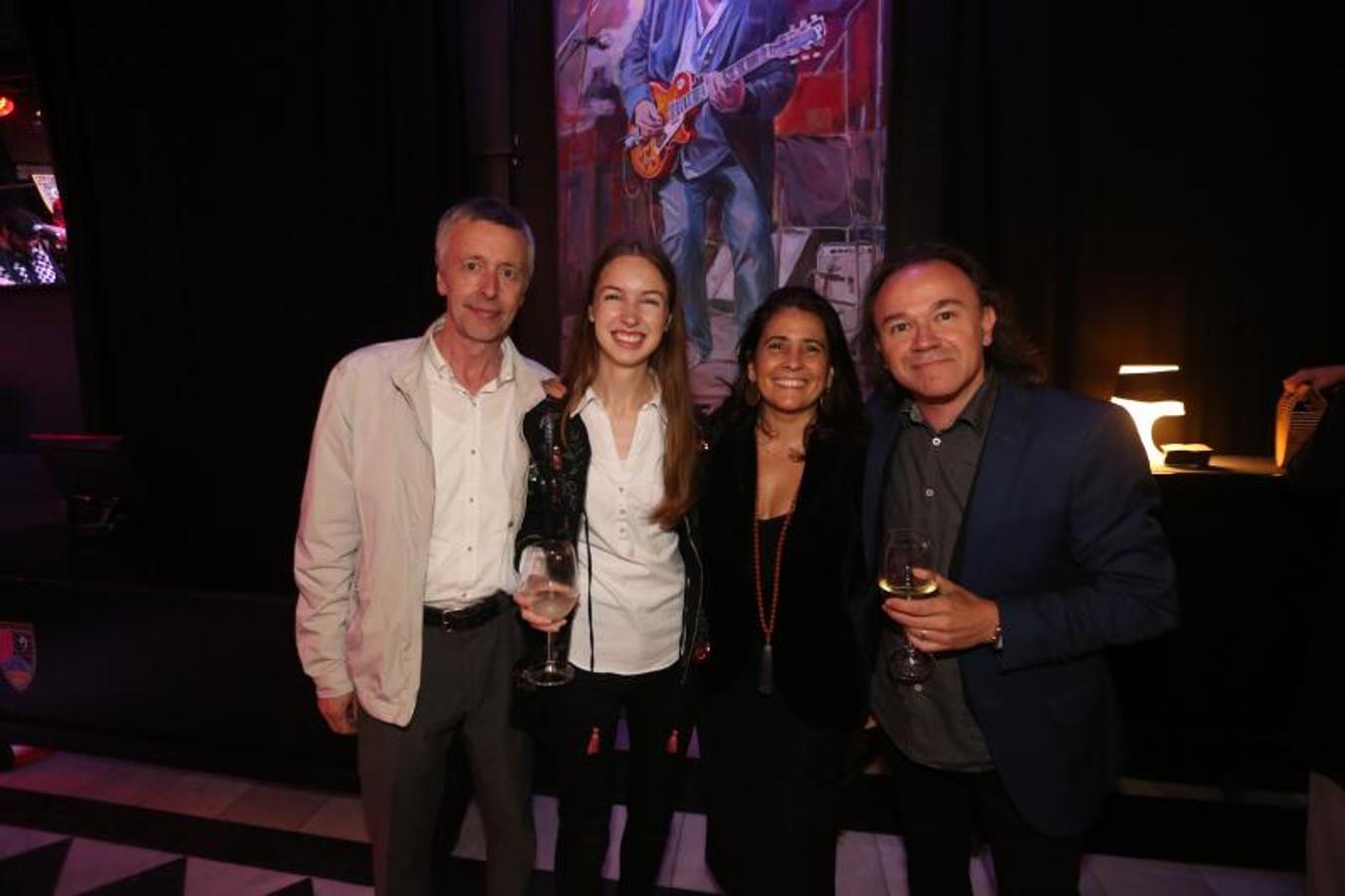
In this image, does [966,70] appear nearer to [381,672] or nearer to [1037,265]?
[1037,265]

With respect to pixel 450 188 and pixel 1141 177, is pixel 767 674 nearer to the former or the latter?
pixel 1141 177

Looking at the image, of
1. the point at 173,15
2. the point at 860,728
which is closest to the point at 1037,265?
the point at 860,728

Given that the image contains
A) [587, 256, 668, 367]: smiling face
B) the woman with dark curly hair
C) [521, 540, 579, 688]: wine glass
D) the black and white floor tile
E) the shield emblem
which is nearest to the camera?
[521, 540, 579, 688]: wine glass

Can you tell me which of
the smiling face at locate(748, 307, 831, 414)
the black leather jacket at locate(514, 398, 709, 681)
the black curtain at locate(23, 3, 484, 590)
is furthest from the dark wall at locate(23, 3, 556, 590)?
the smiling face at locate(748, 307, 831, 414)

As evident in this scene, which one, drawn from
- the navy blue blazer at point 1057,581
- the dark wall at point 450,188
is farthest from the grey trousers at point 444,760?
the dark wall at point 450,188

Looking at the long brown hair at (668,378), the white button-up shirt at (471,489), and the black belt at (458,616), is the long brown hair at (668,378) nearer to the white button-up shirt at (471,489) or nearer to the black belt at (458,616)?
the white button-up shirt at (471,489)

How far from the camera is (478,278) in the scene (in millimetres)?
1781

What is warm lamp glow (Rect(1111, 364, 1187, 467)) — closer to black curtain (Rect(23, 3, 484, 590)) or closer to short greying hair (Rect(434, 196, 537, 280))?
short greying hair (Rect(434, 196, 537, 280))

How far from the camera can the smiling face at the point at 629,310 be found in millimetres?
1752

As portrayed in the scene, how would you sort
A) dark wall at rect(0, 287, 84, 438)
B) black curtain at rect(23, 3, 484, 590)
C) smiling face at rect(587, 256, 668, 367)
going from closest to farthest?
smiling face at rect(587, 256, 668, 367), black curtain at rect(23, 3, 484, 590), dark wall at rect(0, 287, 84, 438)

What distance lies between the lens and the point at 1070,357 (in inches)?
137

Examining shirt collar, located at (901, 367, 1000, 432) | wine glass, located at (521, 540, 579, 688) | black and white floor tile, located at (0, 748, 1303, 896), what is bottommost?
black and white floor tile, located at (0, 748, 1303, 896)

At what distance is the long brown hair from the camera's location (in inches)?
68.1

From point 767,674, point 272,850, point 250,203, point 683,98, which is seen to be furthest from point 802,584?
point 250,203
